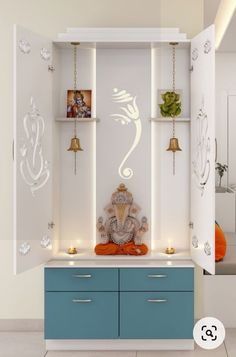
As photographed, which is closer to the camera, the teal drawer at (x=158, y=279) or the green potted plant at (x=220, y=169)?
the teal drawer at (x=158, y=279)

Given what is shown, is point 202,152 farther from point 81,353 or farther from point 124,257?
point 81,353

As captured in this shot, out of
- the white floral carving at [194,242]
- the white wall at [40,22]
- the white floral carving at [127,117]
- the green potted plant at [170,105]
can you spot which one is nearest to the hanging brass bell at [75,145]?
the white floral carving at [127,117]

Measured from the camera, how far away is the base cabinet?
3.85 meters

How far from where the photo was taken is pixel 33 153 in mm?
3787

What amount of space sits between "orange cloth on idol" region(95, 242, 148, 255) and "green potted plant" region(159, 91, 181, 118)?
3.23 ft

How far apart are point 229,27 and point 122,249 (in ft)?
8.43

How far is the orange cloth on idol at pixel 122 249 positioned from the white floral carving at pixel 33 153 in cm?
64

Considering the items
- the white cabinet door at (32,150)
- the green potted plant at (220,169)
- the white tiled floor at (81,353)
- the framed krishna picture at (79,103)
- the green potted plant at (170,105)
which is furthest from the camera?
the green potted plant at (220,169)

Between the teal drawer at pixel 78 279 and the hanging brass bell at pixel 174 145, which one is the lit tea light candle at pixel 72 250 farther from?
the hanging brass bell at pixel 174 145

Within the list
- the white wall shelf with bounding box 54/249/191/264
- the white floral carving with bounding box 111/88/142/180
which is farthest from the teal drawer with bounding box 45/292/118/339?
the white floral carving with bounding box 111/88/142/180

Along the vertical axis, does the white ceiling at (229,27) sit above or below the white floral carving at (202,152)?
above

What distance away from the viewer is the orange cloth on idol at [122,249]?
4066 millimetres

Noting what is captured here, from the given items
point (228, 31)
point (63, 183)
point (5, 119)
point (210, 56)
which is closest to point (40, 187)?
point (63, 183)

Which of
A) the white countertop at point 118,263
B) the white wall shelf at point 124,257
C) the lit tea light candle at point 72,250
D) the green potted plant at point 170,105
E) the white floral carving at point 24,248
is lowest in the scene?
the white countertop at point 118,263
